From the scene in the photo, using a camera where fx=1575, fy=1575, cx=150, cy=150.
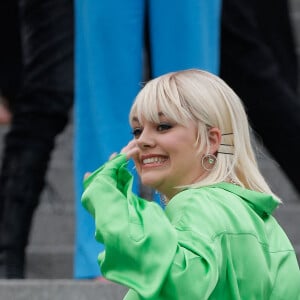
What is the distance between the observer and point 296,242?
20.6 ft

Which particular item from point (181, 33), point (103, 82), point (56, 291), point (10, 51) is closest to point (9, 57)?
point (10, 51)

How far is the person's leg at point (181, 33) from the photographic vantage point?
4766 mm

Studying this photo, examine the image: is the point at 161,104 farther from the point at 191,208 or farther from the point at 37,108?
the point at 37,108

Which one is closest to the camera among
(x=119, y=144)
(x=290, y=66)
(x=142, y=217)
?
(x=142, y=217)

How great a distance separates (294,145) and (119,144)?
842 mm

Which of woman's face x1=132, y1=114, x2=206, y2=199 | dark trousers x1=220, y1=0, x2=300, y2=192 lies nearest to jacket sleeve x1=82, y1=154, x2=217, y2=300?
woman's face x1=132, y1=114, x2=206, y2=199

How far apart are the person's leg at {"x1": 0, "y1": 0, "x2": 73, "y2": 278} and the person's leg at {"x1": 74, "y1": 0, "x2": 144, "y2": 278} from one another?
0.74 feet

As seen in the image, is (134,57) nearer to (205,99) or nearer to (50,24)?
(50,24)

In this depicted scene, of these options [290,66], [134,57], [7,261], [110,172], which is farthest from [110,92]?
[110,172]

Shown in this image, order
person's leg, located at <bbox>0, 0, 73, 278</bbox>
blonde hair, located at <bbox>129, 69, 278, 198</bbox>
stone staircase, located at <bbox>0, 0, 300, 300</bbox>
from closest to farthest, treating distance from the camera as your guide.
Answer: blonde hair, located at <bbox>129, 69, 278, 198</bbox>, person's leg, located at <bbox>0, 0, 73, 278</bbox>, stone staircase, located at <bbox>0, 0, 300, 300</bbox>

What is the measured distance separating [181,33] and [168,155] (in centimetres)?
149

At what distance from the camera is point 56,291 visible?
459 cm

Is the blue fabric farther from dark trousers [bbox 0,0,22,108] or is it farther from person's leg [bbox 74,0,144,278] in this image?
dark trousers [bbox 0,0,22,108]

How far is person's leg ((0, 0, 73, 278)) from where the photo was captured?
505 centimetres
